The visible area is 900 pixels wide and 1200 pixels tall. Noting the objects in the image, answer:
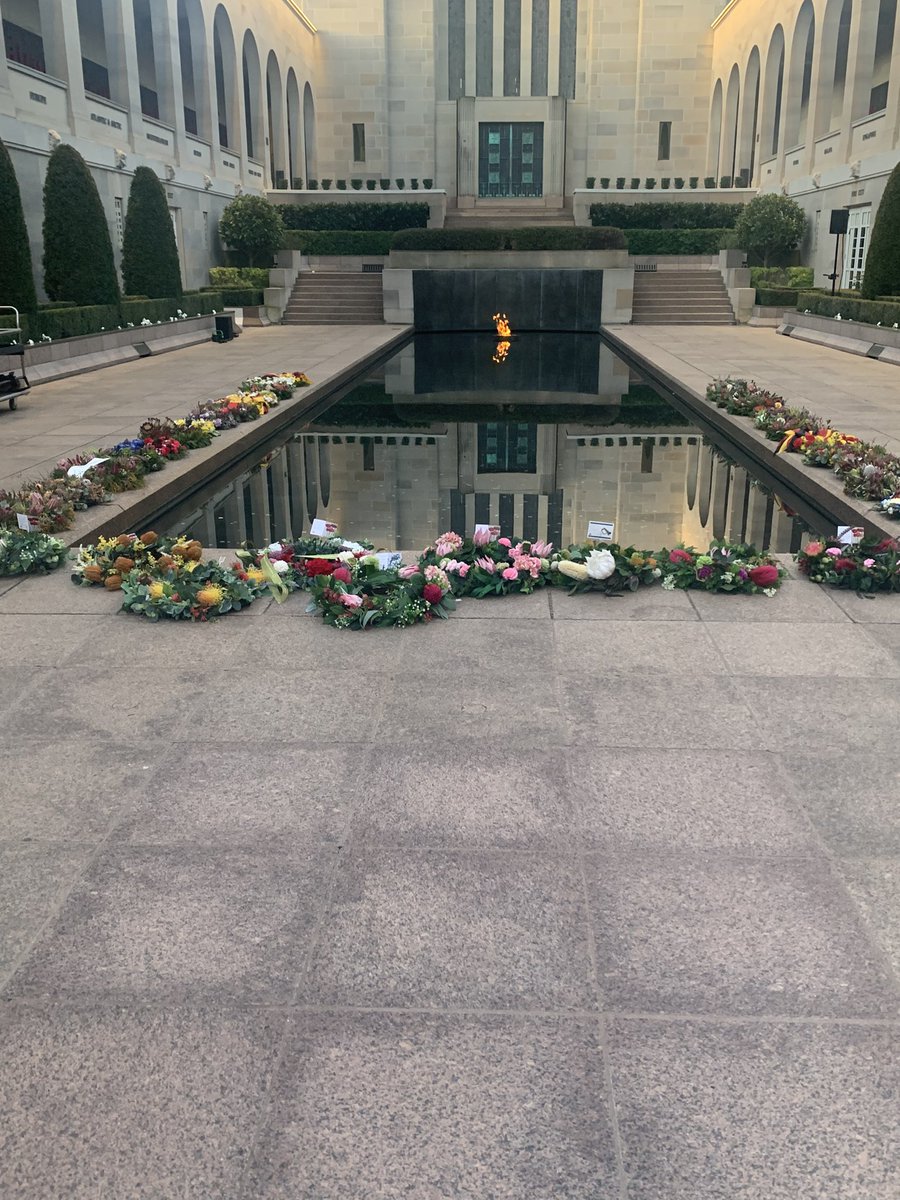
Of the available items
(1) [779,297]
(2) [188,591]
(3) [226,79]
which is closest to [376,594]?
(2) [188,591]

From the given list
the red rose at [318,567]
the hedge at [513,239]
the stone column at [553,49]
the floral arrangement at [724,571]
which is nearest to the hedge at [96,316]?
the hedge at [513,239]

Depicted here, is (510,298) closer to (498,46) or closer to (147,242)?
(147,242)

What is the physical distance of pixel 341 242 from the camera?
3431 cm

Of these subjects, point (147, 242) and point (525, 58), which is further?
point (525, 58)

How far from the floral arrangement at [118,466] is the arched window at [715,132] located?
129 ft

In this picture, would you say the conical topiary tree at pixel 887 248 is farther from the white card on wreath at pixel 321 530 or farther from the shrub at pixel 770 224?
the white card on wreath at pixel 321 530

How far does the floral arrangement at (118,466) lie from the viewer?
7.43 metres

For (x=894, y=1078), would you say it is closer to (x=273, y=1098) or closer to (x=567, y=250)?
(x=273, y=1098)

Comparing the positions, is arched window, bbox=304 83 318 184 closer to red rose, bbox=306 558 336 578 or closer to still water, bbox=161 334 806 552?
still water, bbox=161 334 806 552

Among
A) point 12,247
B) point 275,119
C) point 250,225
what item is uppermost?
point 275,119

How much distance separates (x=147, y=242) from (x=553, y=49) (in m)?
28.9

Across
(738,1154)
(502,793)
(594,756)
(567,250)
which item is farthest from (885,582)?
(567,250)

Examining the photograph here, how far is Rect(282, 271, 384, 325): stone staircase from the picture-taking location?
30.5 m

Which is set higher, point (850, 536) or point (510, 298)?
point (510, 298)
